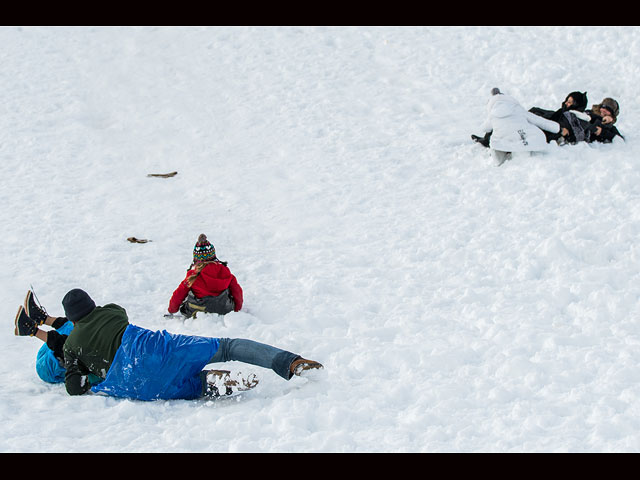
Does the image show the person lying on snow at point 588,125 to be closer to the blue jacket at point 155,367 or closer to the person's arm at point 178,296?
the person's arm at point 178,296

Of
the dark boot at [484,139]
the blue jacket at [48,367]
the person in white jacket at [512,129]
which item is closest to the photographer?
the blue jacket at [48,367]

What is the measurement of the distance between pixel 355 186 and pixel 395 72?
4.48 metres

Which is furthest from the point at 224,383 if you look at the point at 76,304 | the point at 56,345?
the point at 56,345

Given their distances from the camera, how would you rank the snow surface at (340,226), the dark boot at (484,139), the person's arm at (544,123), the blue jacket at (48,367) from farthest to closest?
the dark boot at (484,139) → the person's arm at (544,123) → the blue jacket at (48,367) → the snow surface at (340,226)

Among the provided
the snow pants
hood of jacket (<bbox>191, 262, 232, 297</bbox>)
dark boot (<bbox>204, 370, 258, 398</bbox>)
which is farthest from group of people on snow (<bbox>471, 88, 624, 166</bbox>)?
dark boot (<bbox>204, 370, 258, 398</bbox>)

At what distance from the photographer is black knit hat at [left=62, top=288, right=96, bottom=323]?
5.00 m

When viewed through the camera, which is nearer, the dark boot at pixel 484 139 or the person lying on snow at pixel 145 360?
the person lying on snow at pixel 145 360

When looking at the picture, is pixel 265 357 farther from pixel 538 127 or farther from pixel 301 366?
pixel 538 127

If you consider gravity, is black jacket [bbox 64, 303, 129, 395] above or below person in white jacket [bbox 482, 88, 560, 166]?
below

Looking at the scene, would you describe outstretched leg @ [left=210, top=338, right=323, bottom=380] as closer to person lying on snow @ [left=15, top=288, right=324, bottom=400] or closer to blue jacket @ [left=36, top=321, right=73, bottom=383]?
person lying on snow @ [left=15, top=288, right=324, bottom=400]

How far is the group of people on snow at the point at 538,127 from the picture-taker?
8.88 metres

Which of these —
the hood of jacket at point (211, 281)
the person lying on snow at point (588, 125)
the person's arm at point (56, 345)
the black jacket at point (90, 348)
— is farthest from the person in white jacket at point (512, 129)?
the person's arm at point (56, 345)

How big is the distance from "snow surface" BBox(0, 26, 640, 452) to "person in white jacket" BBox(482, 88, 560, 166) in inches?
9.9

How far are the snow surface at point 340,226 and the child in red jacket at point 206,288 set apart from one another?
0.17 metres
